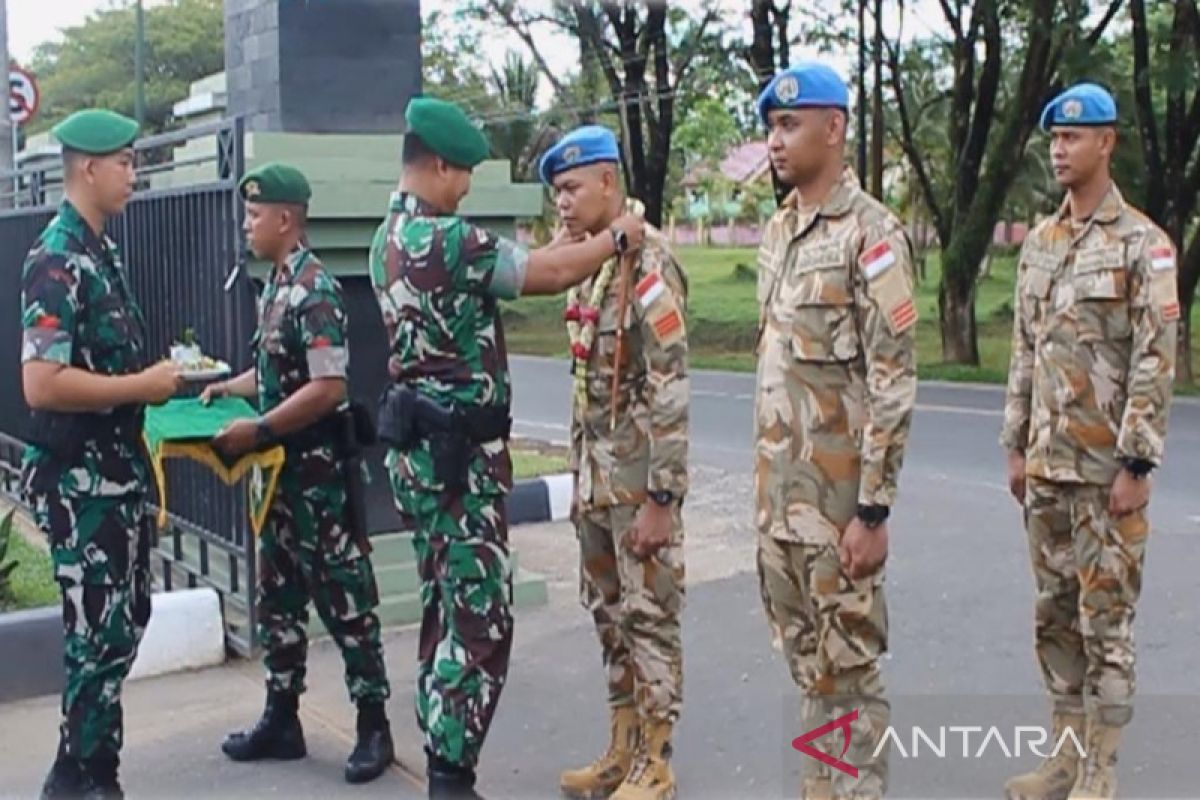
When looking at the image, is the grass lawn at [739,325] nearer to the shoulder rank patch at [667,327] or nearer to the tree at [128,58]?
the tree at [128,58]

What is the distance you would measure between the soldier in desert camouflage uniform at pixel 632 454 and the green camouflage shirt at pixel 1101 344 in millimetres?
994

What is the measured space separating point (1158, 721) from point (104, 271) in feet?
11.5

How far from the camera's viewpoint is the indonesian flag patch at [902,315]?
11.1 ft

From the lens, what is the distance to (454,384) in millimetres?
3865

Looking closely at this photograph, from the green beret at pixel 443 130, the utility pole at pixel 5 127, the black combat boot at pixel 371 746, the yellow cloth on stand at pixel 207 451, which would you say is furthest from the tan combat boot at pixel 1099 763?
the utility pole at pixel 5 127

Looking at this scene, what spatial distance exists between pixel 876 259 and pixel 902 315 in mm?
149

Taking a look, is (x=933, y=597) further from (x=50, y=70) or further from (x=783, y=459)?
(x=50, y=70)

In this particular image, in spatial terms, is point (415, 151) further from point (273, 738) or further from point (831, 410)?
point (273, 738)

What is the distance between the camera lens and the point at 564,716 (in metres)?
4.90

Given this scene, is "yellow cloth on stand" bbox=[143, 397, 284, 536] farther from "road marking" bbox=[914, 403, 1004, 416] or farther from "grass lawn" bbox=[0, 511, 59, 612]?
"road marking" bbox=[914, 403, 1004, 416]

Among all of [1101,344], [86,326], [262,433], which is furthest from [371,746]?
[1101,344]

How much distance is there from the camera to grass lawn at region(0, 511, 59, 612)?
18.8ft

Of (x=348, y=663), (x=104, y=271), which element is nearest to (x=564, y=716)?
(x=348, y=663)

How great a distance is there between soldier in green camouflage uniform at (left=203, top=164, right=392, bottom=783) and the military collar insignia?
1571 mm
